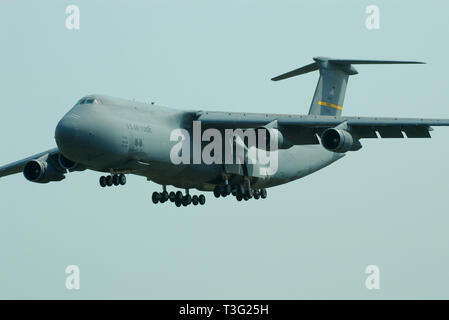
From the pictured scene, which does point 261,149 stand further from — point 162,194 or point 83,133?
point 83,133

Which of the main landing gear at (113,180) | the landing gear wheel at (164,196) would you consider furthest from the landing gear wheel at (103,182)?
the landing gear wheel at (164,196)

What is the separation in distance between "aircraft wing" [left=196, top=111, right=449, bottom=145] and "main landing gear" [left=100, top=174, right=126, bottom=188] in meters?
3.00

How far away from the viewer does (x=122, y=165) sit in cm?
2903

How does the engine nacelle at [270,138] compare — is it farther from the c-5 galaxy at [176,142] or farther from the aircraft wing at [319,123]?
the aircraft wing at [319,123]

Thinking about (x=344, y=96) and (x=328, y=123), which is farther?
(x=344, y=96)

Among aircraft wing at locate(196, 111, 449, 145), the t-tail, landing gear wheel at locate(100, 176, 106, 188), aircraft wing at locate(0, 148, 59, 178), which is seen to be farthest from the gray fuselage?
the t-tail

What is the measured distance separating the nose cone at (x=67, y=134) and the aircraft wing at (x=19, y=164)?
4.25m


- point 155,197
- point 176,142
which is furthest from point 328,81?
point 176,142

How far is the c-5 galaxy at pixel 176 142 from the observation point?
2811 centimetres

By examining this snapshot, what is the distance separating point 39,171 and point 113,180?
3276mm

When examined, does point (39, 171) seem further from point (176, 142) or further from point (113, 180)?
point (176, 142)

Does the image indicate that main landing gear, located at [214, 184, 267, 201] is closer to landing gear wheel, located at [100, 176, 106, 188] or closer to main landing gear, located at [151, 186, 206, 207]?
main landing gear, located at [151, 186, 206, 207]

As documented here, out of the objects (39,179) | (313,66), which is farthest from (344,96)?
(39,179)

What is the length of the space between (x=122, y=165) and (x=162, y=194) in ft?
12.9
